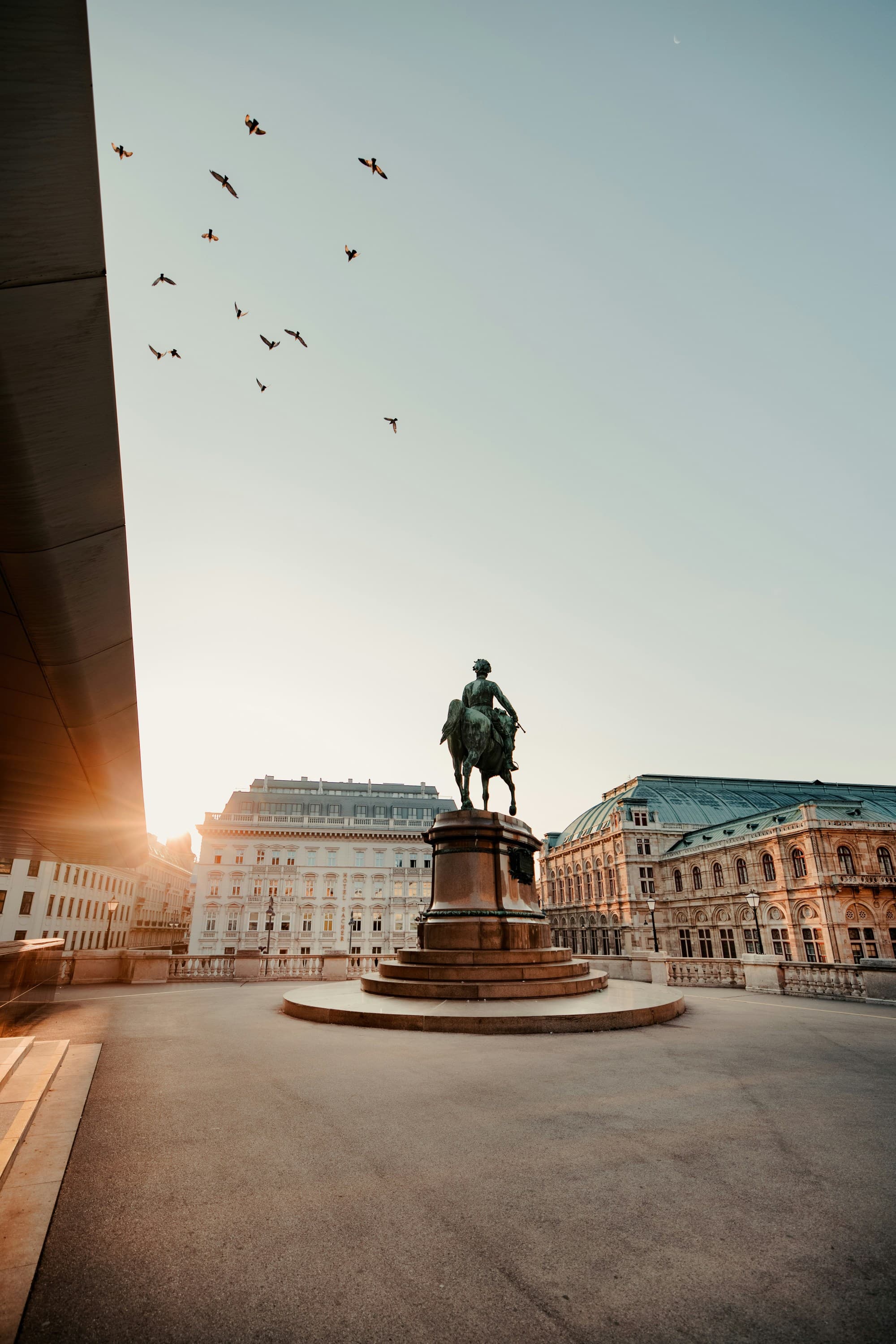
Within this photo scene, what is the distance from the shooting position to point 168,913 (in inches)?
4326

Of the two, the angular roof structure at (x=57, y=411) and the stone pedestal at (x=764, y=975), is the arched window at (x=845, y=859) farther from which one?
the angular roof structure at (x=57, y=411)

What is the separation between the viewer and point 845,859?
2024 inches

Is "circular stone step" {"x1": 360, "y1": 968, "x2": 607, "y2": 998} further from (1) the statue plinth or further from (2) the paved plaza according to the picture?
(2) the paved plaza

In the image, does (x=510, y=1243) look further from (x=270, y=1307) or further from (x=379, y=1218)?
(x=270, y=1307)

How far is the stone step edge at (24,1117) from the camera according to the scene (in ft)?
14.0

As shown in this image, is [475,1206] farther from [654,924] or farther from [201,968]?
[654,924]

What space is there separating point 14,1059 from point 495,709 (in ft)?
42.7

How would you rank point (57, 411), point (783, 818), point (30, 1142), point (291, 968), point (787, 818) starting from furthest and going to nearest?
point (783, 818)
point (787, 818)
point (291, 968)
point (30, 1142)
point (57, 411)

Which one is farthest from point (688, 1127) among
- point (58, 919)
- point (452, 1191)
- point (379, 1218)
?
point (58, 919)

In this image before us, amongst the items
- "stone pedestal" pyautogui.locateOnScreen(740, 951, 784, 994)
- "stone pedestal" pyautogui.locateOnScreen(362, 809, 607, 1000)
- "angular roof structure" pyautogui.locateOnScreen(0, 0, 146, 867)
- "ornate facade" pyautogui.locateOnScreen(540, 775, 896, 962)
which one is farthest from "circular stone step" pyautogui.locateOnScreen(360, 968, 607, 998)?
"ornate facade" pyautogui.locateOnScreen(540, 775, 896, 962)

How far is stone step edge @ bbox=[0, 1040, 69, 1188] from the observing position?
4270mm

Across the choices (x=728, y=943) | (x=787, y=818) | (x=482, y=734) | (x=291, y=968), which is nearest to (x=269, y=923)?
(x=291, y=968)

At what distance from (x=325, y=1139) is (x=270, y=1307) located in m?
2.36

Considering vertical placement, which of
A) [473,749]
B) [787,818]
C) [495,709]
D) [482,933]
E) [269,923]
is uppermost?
[787,818]
